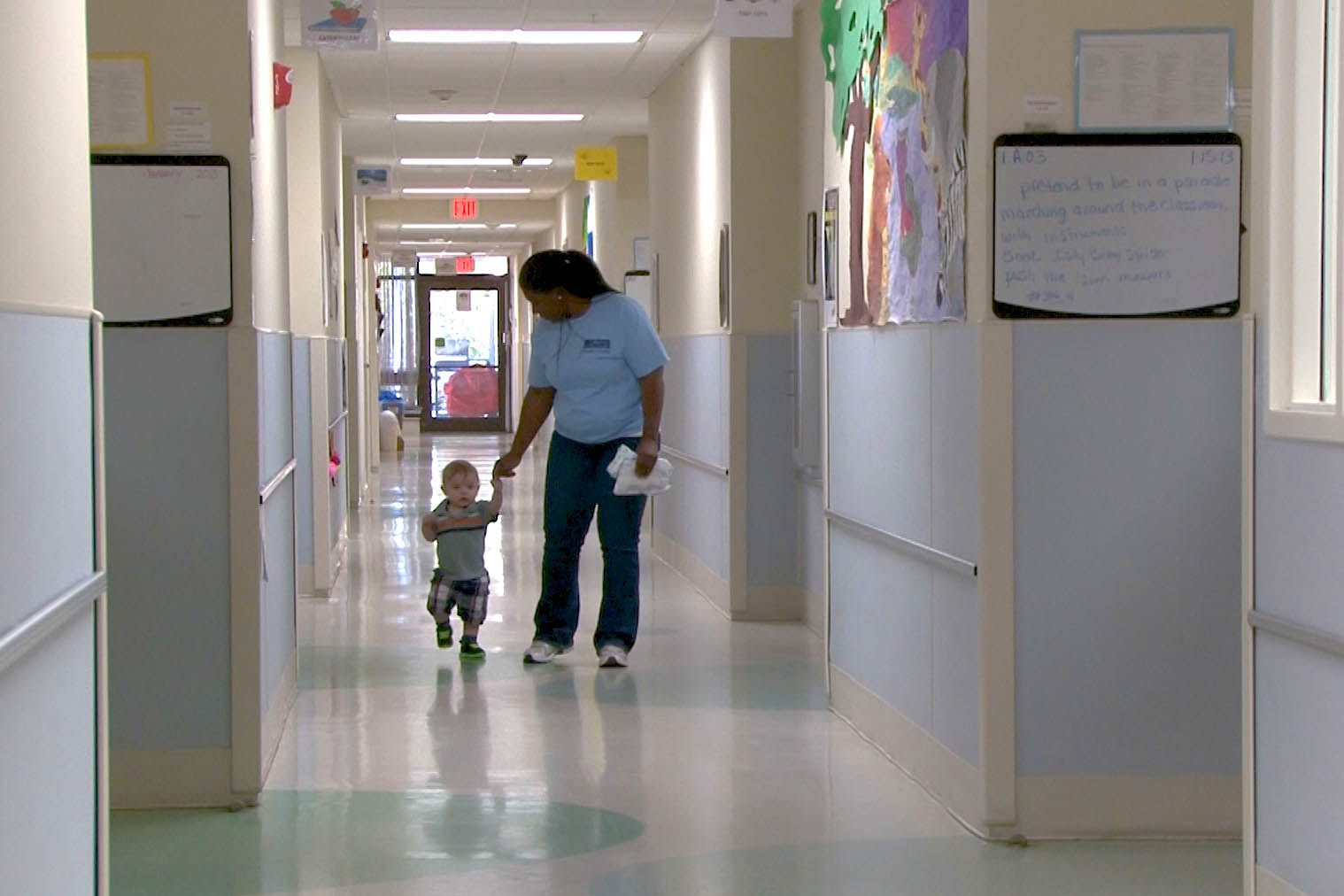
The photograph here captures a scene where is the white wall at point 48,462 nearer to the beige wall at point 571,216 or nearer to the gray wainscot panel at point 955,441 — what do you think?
the gray wainscot panel at point 955,441

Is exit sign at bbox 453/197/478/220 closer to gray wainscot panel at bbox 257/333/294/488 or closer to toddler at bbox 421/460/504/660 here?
toddler at bbox 421/460/504/660

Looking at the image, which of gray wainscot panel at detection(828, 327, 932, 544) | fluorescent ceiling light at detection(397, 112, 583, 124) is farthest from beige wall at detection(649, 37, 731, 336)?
gray wainscot panel at detection(828, 327, 932, 544)

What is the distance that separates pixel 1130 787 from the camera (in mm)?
4820

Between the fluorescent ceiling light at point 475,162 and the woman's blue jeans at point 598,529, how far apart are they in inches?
399

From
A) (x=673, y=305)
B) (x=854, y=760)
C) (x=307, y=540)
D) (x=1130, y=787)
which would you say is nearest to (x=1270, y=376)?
(x=1130, y=787)

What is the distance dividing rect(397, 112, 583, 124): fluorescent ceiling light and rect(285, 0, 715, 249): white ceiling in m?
0.15

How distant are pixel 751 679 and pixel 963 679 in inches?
92.9

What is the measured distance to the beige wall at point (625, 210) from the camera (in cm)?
1516

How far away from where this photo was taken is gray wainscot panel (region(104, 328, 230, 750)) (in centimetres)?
519

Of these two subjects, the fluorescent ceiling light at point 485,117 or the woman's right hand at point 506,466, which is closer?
the woman's right hand at point 506,466

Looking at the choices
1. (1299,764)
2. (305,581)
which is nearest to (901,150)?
(1299,764)

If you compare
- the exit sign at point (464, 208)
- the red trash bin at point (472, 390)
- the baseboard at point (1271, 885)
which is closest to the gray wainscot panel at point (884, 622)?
the baseboard at point (1271, 885)

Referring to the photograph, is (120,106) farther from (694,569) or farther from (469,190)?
(469,190)

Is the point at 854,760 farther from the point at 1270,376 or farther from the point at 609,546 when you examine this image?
the point at 1270,376
